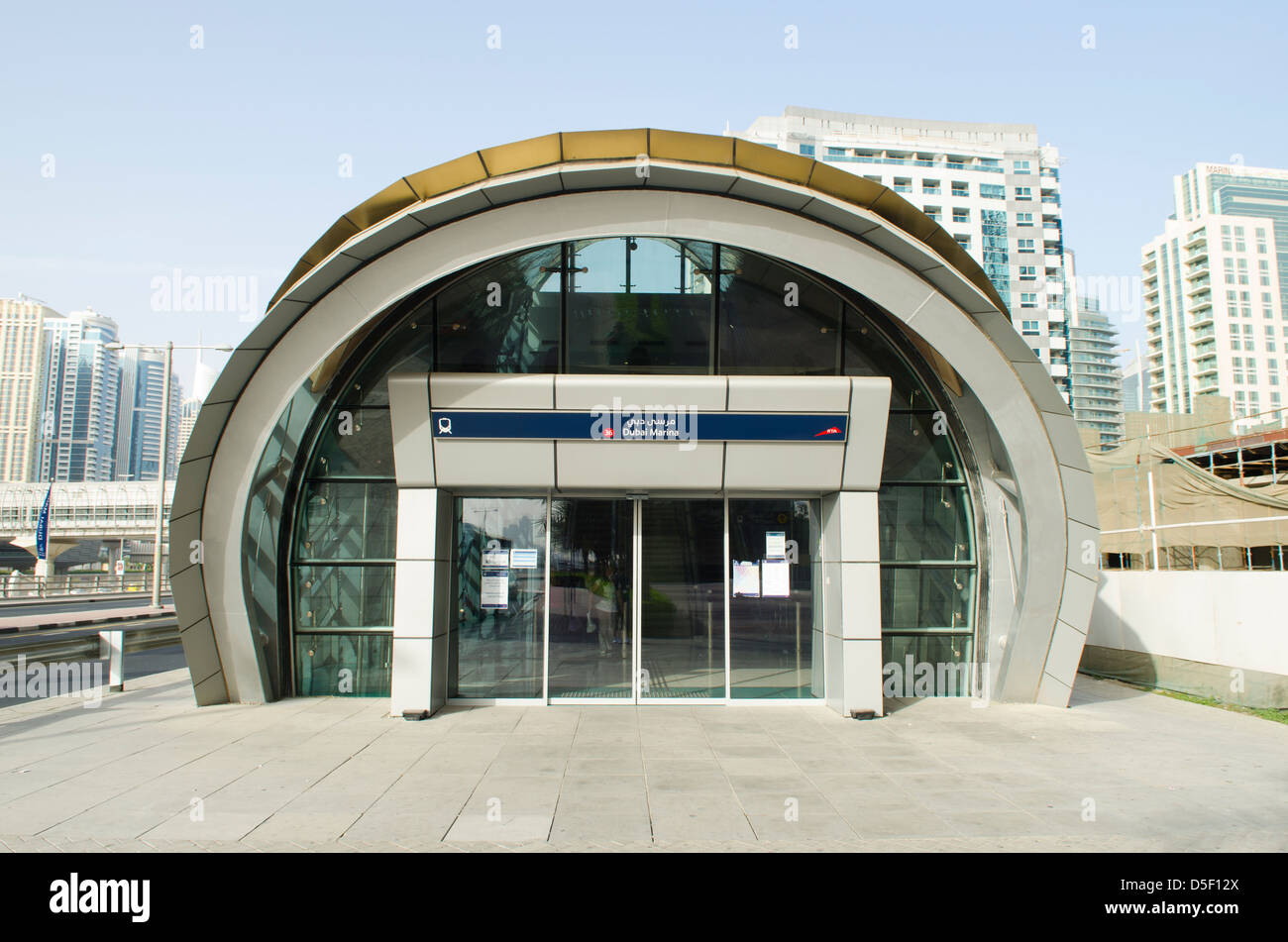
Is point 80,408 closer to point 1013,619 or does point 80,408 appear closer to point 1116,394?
point 1013,619

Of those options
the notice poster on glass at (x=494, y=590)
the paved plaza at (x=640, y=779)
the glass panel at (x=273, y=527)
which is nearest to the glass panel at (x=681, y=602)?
the paved plaza at (x=640, y=779)

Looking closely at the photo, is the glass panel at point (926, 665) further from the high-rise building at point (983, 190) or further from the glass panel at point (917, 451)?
the high-rise building at point (983, 190)

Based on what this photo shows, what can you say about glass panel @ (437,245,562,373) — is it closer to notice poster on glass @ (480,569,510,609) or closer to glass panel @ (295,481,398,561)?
glass panel @ (295,481,398,561)

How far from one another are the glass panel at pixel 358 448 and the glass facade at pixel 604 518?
0.03m

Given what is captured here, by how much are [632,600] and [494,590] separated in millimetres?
1985

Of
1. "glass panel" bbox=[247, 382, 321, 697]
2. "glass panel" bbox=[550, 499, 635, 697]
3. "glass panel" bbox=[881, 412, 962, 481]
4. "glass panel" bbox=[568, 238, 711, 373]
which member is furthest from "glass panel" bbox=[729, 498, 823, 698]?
"glass panel" bbox=[247, 382, 321, 697]

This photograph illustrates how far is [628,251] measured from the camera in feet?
38.6

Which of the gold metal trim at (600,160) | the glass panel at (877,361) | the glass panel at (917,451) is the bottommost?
the glass panel at (917,451)

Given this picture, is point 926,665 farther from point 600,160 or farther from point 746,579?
point 600,160

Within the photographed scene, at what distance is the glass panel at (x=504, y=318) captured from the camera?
11.7 m

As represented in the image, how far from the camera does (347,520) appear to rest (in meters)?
12.6

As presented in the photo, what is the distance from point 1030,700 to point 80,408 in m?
190

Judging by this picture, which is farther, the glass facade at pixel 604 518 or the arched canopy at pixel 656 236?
the glass facade at pixel 604 518
